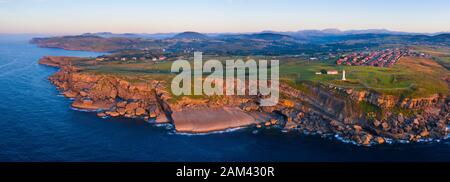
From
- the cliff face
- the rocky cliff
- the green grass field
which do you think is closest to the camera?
the cliff face

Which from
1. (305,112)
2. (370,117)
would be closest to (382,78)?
(370,117)

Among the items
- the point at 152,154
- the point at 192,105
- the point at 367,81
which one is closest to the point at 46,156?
the point at 152,154

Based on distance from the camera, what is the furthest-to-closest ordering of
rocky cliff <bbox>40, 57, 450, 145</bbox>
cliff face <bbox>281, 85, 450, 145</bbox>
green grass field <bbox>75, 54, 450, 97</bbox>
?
green grass field <bbox>75, 54, 450, 97</bbox> < rocky cliff <bbox>40, 57, 450, 145</bbox> < cliff face <bbox>281, 85, 450, 145</bbox>

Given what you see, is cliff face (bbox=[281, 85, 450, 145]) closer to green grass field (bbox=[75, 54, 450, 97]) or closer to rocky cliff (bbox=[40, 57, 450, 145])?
rocky cliff (bbox=[40, 57, 450, 145])

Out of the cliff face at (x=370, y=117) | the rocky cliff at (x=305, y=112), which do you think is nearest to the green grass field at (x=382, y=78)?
the rocky cliff at (x=305, y=112)

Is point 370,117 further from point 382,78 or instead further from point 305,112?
point 382,78

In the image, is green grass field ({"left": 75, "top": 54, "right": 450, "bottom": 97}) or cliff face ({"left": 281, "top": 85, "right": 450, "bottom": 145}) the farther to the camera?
green grass field ({"left": 75, "top": 54, "right": 450, "bottom": 97})

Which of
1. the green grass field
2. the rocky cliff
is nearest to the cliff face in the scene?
the rocky cliff

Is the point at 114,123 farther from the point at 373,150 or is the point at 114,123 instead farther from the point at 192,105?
the point at 373,150

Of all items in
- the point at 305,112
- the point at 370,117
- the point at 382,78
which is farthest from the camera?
the point at 382,78

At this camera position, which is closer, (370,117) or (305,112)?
(370,117)
